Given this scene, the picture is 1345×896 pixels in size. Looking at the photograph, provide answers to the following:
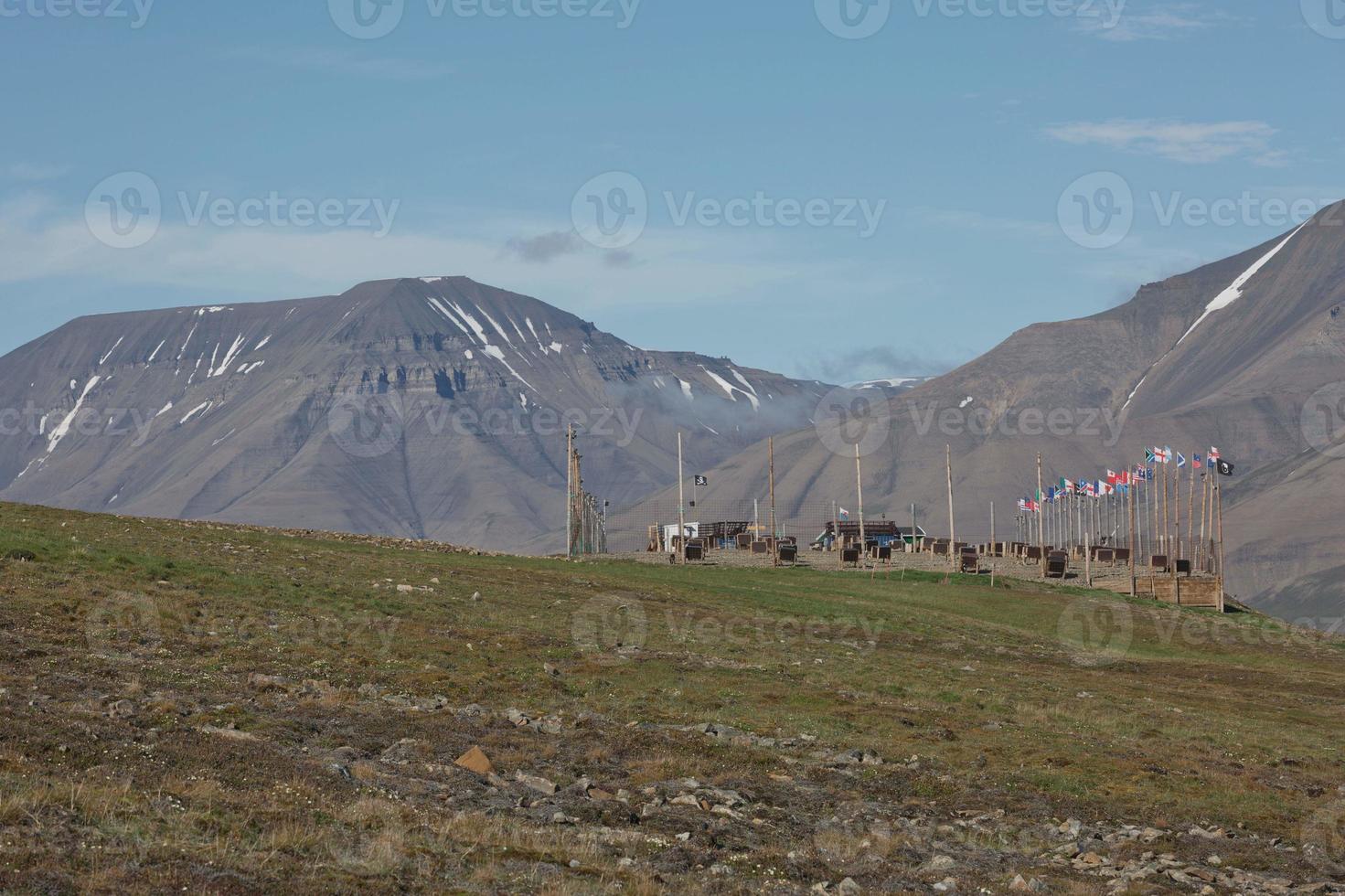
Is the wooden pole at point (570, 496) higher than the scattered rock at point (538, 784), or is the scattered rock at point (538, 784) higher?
the wooden pole at point (570, 496)

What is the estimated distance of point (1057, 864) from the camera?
21938 millimetres

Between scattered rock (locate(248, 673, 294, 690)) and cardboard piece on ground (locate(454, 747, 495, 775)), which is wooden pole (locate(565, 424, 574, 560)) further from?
cardboard piece on ground (locate(454, 747, 495, 775))

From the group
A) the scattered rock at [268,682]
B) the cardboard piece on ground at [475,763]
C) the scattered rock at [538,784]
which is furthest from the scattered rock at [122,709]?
the scattered rock at [538,784]

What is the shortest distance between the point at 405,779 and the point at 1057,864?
31.4ft

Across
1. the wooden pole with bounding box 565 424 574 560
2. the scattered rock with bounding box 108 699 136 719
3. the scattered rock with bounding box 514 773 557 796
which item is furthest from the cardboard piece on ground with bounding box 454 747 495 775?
the wooden pole with bounding box 565 424 574 560

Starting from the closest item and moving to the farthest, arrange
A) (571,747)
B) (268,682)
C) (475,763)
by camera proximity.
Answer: (475,763) → (571,747) → (268,682)

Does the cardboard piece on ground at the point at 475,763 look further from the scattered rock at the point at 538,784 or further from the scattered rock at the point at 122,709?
the scattered rock at the point at 122,709

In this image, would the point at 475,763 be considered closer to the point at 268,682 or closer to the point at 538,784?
the point at 538,784

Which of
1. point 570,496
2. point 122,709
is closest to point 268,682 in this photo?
point 122,709

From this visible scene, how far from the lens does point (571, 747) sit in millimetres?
27234

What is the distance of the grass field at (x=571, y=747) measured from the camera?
18.3m

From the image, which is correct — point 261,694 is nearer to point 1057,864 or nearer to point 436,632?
point 436,632

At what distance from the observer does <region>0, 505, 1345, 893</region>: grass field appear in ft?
59.9

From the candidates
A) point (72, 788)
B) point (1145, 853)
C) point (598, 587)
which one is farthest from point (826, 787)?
point (598, 587)
